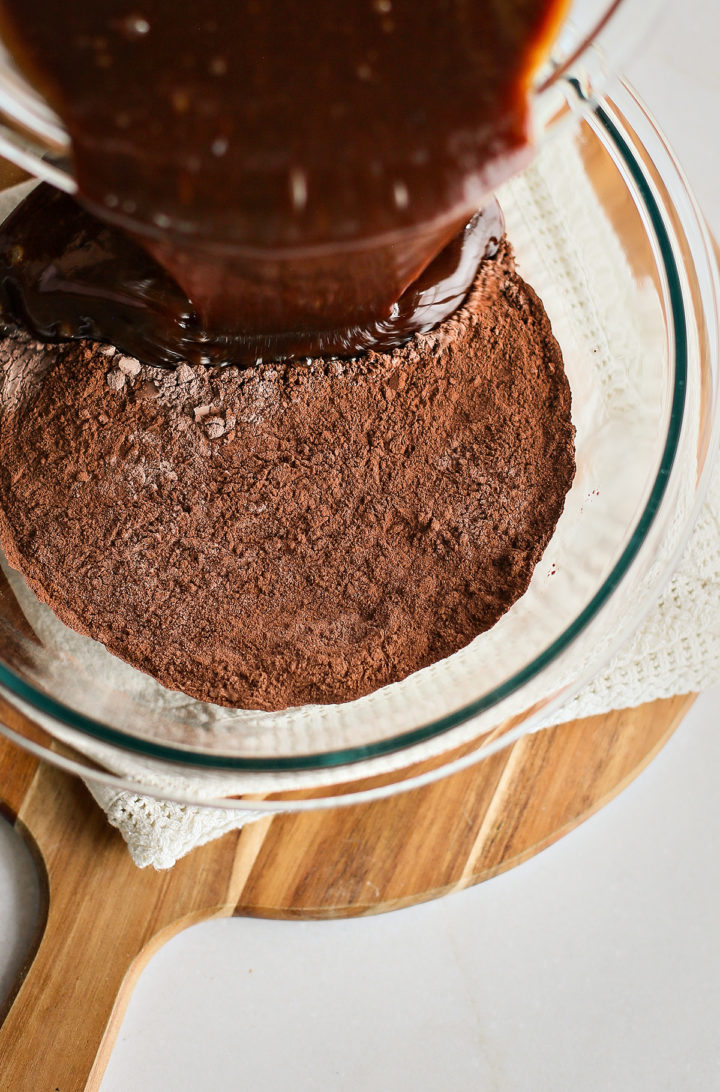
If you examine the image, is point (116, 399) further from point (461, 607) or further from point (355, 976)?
point (355, 976)

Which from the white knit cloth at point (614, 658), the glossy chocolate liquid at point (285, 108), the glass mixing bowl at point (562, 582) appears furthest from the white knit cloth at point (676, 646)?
the glossy chocolate liquid at point (285, 108)

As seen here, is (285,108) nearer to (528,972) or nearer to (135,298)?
(135,298)

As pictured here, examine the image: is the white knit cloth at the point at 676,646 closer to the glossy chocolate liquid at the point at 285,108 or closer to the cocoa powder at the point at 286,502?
the cocoa powder at the point at 286,502

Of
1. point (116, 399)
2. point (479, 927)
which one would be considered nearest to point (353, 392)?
point (116, 399)

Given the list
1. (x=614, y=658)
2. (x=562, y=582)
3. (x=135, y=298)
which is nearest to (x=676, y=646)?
(x=614, y=658)

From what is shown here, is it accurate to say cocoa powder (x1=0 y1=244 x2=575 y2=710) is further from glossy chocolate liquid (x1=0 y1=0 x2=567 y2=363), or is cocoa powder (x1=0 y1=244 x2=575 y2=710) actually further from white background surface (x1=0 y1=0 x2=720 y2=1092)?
white background surface (x1=0 y1=0 x2=720 y2=1092)

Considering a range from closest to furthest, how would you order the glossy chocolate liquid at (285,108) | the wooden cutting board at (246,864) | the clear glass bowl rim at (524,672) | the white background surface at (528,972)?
the glossy chocolate liquid at (285,108) < the clear glass bowl rim at (524,672) < the wooden cutting board at (246,864) < the white background surface at (528,972)
